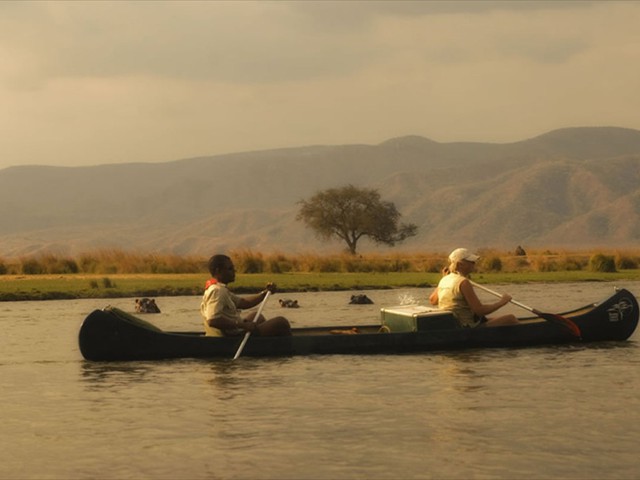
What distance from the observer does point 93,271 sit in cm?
4650

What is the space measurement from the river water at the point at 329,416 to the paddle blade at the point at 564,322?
1.57 ft

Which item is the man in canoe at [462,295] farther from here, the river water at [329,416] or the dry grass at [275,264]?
the dry grass at [275,264]

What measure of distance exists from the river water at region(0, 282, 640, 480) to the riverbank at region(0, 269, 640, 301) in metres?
15.4

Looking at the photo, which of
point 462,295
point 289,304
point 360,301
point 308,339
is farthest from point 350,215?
point 308,339

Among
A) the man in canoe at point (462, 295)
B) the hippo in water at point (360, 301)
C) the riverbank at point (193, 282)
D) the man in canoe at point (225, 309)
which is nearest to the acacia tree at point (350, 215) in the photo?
the riverbank at point (193, 282)

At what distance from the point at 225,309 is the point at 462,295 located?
3.23 m

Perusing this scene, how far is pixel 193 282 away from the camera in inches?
1559

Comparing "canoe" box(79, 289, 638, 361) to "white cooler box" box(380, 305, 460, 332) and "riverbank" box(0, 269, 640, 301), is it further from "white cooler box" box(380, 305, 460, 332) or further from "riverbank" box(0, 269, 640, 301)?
"riverbank" box(0, 269, 640, 301)

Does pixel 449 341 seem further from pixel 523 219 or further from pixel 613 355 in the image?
pixel 523 219

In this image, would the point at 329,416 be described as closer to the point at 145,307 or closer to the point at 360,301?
the point at 145,307

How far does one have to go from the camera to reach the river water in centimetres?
961

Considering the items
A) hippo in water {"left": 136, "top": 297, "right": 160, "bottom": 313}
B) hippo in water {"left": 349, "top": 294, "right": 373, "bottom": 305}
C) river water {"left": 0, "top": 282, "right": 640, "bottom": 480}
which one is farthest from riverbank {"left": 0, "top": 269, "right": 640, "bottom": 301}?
river water {"left": 0, "top": 282, "right": 640, "bottom": 480}

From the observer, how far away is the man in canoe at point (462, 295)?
17.5 metres

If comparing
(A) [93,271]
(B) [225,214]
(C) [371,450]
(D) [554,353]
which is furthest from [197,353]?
(B) [225,214]
